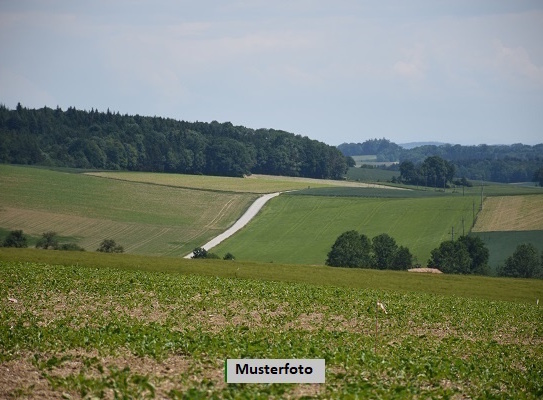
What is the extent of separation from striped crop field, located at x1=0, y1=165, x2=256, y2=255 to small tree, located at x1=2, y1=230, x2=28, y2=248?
706 centimetres

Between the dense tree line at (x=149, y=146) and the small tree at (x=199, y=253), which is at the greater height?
the dense tree line at (x=149, y=146)

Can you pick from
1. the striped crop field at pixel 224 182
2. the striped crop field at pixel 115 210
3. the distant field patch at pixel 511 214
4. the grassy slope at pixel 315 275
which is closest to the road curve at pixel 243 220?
the striped crop field at pixel 115 210

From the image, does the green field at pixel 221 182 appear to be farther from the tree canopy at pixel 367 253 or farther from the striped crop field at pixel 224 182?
the tree canopy at pixel 367 253

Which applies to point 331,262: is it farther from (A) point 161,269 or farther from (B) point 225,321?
(B) point 225,321

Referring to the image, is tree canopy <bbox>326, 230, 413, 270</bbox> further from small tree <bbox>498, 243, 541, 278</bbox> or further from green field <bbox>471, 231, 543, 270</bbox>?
green field <bbox>471, 231, 543, 270</bbox>

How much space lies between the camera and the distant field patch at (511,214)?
9712 cm

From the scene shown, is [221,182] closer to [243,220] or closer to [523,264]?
[243,220]

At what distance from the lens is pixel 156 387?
17.8 m

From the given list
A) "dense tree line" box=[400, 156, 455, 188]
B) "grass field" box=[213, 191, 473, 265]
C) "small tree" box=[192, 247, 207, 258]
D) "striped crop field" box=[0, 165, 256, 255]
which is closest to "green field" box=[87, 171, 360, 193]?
"striped crop field" box=[0, 165, 256, 255]

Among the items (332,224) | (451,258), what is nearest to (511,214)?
(332,224)

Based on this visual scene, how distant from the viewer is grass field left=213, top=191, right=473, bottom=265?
3457 inches

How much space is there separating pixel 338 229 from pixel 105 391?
267 ft

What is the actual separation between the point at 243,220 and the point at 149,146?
207 ft

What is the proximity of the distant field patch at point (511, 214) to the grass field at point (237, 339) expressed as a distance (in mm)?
59149
